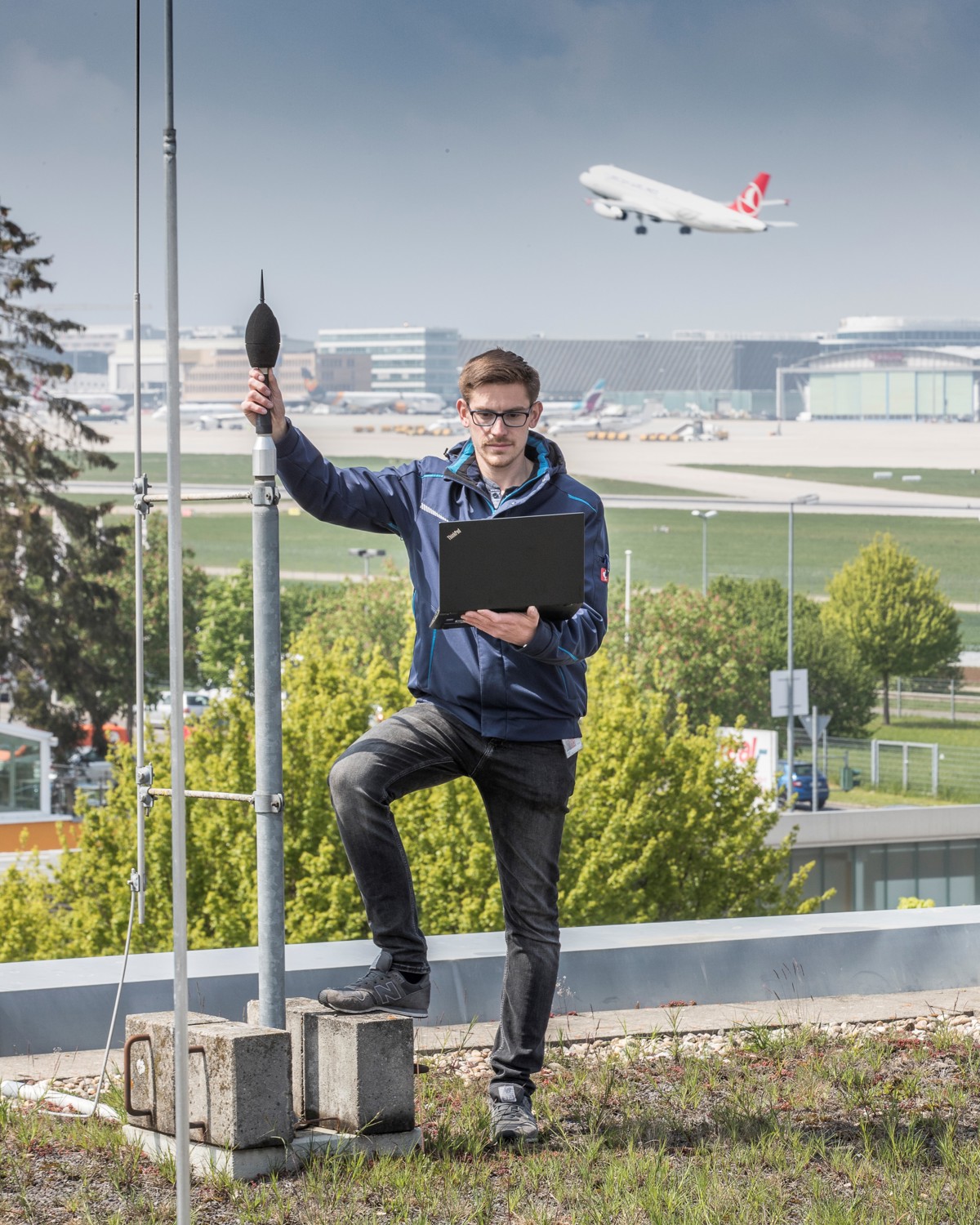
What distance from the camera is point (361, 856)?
3848 millimetres

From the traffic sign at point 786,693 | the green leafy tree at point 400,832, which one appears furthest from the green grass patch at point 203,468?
the green leafy tree at point 400,832

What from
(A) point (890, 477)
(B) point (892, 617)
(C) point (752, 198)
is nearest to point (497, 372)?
(B) point (892, 617)

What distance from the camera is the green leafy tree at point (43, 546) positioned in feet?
182

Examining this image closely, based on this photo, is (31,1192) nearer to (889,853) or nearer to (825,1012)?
(825,1012)

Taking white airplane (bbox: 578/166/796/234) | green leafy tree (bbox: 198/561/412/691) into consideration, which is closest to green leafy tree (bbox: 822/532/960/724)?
green leafy tree (bbox: 198/561/412/691)

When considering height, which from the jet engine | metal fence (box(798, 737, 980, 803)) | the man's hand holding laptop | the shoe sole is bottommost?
metal fence (box(798, 737, 980, 803))

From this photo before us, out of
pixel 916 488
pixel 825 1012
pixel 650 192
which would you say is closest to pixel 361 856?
pixel 825 1012

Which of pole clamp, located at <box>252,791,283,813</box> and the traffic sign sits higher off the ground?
pole clamp, located at <box>252,791,283,813</box>

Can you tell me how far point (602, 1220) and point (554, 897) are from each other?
92cm

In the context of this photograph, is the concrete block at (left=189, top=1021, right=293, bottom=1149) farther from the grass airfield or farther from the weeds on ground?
the grass airfield

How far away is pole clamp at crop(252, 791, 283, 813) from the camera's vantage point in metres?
3.76

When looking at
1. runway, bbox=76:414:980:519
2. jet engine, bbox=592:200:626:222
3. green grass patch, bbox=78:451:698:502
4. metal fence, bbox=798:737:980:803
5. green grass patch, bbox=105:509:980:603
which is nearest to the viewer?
metal fence, bbox=798:737:980:803

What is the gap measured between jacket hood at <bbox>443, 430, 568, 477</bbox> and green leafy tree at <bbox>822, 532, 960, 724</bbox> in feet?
260

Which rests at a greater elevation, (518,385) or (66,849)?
(518,385)
